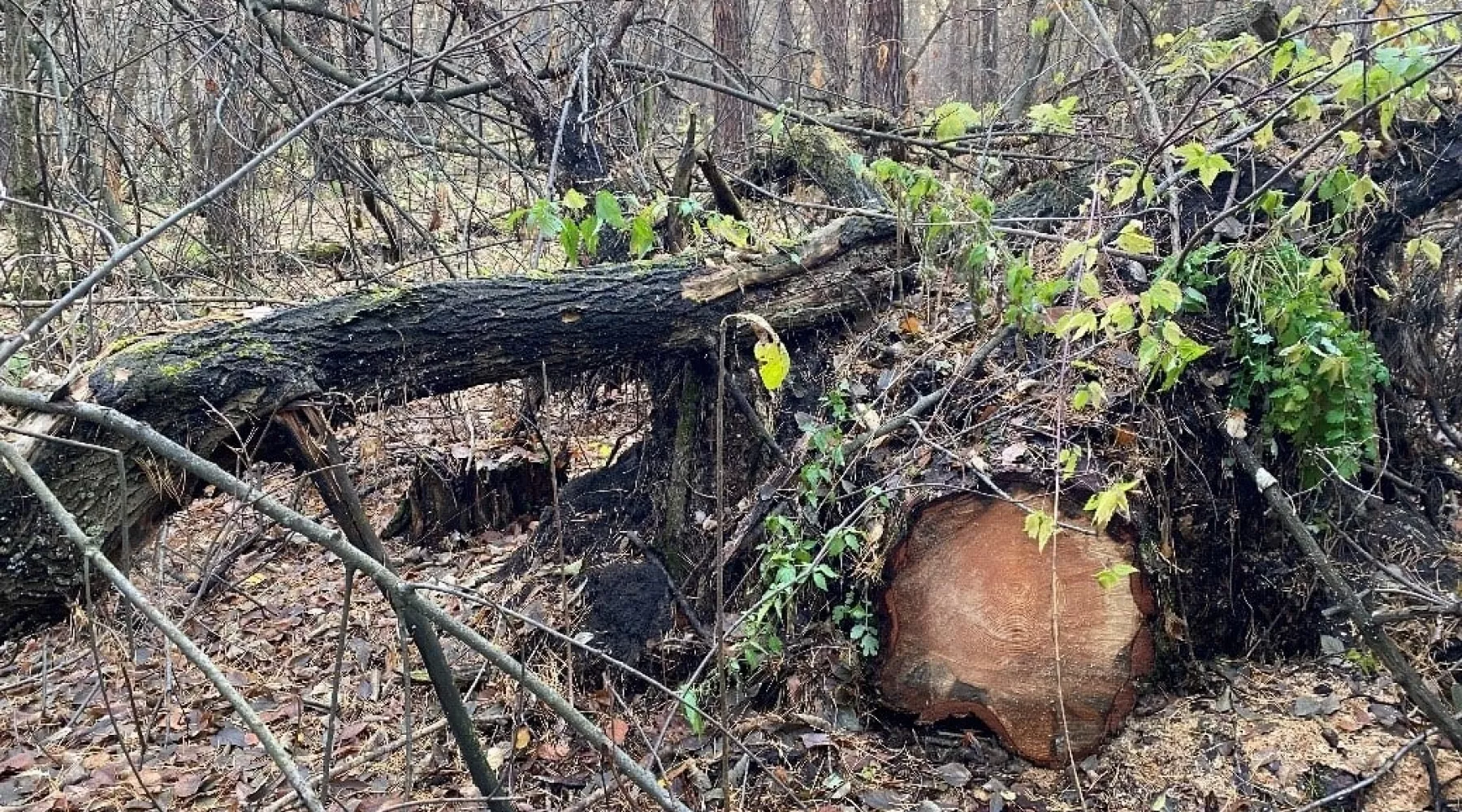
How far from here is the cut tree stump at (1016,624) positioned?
8.97 feet

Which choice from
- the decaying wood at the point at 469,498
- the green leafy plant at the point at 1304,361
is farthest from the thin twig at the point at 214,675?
the decaying wood at the point at 469,498

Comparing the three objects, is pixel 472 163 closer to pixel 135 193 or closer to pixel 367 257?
pixel 367 257

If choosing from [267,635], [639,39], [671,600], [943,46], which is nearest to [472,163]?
[639,39]

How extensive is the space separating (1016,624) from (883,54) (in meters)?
6.13

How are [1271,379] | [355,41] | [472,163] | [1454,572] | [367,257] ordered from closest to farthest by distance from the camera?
[1271,379]
[1454,572]
[355,41]
[367,257]
[472,163]

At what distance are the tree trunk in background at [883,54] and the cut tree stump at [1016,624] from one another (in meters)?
5.44

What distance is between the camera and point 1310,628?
3053 mm

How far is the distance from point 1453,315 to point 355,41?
4.72 m

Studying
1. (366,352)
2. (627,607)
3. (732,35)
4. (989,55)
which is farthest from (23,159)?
(989,55)

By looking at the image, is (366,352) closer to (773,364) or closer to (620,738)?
(773,364)

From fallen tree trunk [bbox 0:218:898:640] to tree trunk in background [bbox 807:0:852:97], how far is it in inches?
183

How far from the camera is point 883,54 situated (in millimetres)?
7773

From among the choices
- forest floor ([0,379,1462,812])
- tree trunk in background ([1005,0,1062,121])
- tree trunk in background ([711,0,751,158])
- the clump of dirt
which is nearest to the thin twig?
forest floor ([0,379,1462,812])

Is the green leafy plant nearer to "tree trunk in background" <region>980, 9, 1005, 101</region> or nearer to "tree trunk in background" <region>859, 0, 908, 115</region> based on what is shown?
"tree trunk in background" <region>859, 0, 908, 115</region>
